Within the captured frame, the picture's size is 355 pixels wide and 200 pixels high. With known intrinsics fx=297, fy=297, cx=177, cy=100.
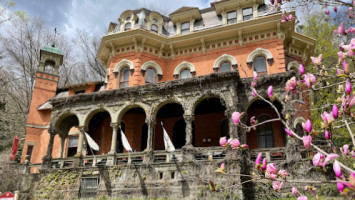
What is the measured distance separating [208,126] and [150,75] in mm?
5394

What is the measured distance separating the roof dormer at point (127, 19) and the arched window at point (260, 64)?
918 centimetres

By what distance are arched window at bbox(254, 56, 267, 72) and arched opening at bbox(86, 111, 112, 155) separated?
34.0 ft

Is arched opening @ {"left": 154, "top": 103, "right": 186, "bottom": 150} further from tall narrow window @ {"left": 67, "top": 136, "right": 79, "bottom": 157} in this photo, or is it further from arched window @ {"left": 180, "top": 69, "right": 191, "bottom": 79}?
tall narrow window @ {"left": 67, "top": 136, "right": 79, "bottom": 157}

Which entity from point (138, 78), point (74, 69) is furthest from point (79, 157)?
point (74, 69)

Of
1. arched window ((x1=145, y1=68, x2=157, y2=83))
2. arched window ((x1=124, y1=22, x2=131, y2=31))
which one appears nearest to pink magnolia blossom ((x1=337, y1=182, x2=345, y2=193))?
arched window ((x1=145, y1=68, x2=157, y2=83))

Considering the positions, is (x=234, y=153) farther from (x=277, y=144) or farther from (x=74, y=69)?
(x=74, y=69)

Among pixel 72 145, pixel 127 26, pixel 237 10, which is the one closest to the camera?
pixel 237 10

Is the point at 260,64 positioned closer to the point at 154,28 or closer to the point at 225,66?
the point at 225,66

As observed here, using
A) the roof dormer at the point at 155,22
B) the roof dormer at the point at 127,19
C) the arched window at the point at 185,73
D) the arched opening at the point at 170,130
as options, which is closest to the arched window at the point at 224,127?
the arched opening at the point at 170,130

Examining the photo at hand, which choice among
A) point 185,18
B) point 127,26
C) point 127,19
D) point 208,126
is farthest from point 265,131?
point 127,19

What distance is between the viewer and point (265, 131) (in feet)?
58.1

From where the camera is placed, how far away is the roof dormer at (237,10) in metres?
19.9

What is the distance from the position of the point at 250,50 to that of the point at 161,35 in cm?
643

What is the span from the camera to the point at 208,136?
62.5 feet
